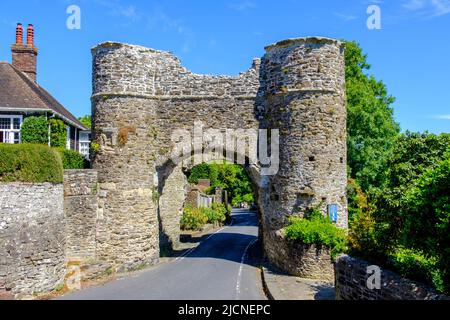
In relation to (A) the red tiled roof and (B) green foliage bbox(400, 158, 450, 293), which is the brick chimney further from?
(B) green foliage bbox(400, 158, 450, 293)

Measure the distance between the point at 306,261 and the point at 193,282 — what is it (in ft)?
14.4

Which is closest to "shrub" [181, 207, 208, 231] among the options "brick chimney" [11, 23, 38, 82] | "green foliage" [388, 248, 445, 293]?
"brick chimney" [11, 23, 38, 82]

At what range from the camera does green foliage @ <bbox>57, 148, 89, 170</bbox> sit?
18.7 meters

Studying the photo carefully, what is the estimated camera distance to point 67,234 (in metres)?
17.7

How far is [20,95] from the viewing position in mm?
23516

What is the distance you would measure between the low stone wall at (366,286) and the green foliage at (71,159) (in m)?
13.0

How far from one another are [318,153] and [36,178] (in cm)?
1119

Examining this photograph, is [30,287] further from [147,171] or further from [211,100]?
[211,100]

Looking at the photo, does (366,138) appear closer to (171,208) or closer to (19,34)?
(171,208)

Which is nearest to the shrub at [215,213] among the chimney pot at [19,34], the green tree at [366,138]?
the green tree at [366,138]

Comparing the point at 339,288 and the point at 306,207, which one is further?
the point at 306,207
